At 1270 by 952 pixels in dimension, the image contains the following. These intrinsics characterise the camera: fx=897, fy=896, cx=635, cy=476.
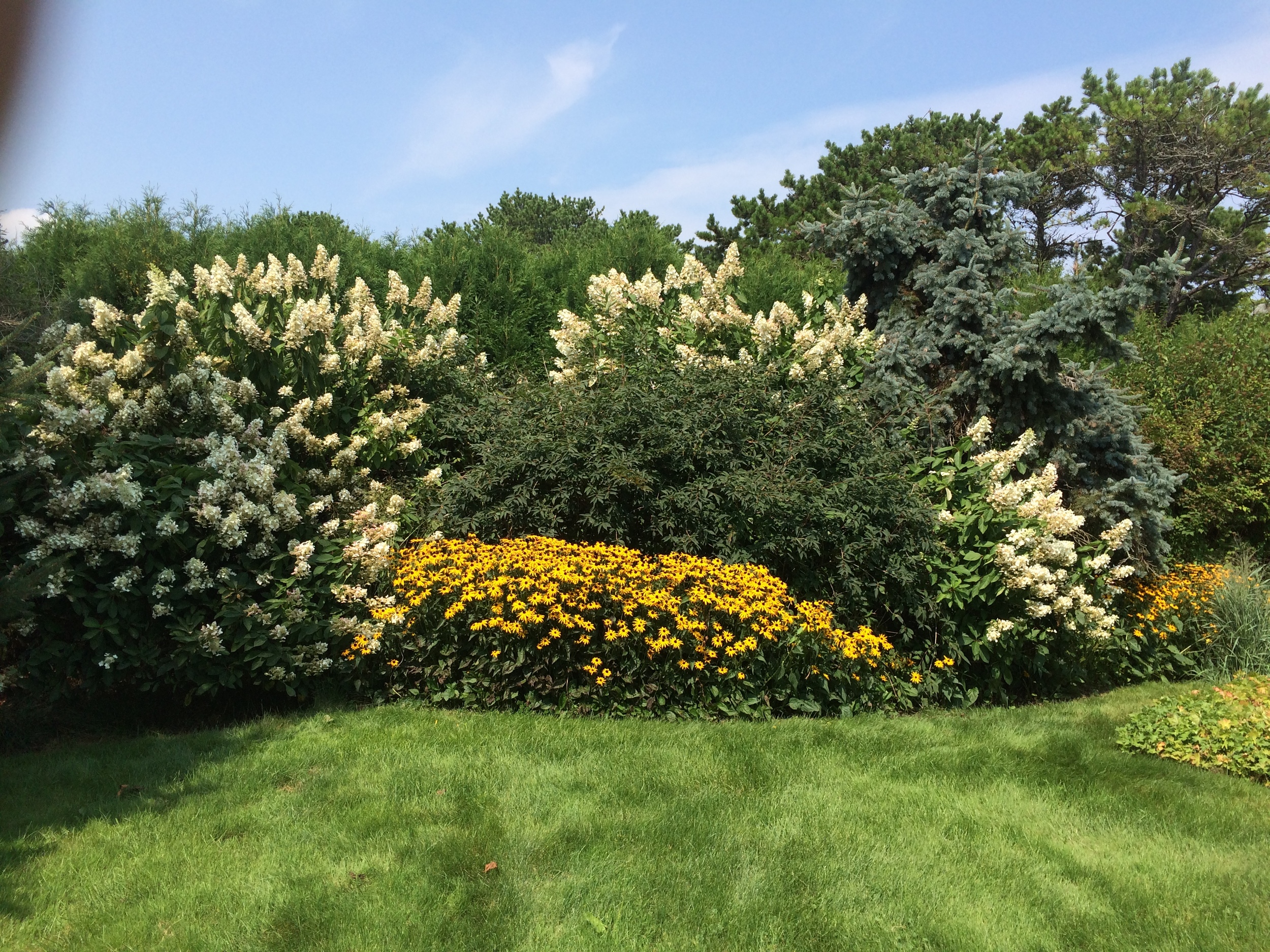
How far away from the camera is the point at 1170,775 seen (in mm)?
4754

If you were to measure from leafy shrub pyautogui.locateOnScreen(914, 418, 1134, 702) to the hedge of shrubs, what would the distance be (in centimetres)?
3

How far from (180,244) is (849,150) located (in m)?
23.9

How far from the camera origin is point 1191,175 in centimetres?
2558

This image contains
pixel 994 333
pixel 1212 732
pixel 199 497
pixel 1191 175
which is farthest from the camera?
pixel 1191 175

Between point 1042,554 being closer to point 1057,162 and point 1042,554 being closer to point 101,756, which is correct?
point 101,756

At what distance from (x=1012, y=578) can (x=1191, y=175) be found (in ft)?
84.2

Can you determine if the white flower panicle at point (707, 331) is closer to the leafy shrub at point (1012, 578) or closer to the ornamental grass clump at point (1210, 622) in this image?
the leafy shrub at point (1012, 578)

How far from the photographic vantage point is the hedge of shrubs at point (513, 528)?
4.89 m

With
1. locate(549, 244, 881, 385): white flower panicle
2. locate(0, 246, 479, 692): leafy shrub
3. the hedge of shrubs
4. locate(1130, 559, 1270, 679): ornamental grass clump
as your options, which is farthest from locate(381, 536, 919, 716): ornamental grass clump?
locate(1130, 559, 1270, 679): ornamental grass clump

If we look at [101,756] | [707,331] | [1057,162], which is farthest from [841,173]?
[101,756]

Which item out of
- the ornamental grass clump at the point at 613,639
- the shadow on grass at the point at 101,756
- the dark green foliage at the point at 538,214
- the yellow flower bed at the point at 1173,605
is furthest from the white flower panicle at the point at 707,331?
the dark green foliage at the point at 538,214

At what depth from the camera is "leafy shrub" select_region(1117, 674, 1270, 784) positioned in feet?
16.0

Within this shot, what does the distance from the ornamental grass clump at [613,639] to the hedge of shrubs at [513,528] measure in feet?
0.07

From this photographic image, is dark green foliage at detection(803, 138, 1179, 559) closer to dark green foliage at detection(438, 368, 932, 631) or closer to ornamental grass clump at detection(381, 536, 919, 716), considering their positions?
dark green foliage at detection(438, 368, 932, 631)
